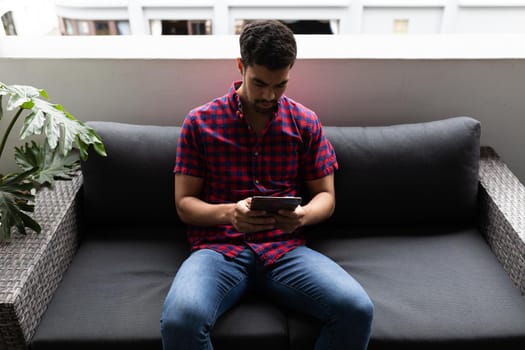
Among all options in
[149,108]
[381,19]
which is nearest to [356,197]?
[149,108]

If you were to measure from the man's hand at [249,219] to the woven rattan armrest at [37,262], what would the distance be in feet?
1.86

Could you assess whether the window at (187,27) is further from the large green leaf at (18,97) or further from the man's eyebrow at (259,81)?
the man's eyebrow at (259,81)

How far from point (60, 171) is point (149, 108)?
463mm

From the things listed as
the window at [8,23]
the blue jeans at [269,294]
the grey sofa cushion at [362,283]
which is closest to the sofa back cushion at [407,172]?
the grey sofa cushion at [362,283]

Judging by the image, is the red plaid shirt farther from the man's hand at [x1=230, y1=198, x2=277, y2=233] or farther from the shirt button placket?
the man's hand at [x1=230, y1=198, x2=277, y2=233]

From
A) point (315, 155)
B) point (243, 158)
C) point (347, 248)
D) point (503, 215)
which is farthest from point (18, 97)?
point (503, 215)

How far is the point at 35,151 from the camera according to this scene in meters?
1.42

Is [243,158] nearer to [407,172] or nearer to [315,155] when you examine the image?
[315,155]

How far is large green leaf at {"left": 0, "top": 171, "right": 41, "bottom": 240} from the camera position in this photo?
4.03ft

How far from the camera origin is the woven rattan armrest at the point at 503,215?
1.32m

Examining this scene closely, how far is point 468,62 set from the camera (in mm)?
1661

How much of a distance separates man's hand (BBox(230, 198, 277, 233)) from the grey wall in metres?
0.65

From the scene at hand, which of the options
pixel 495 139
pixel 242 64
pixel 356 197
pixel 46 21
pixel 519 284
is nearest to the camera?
pixel 242 64

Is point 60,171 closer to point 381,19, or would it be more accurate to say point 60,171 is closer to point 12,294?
point 12,294
